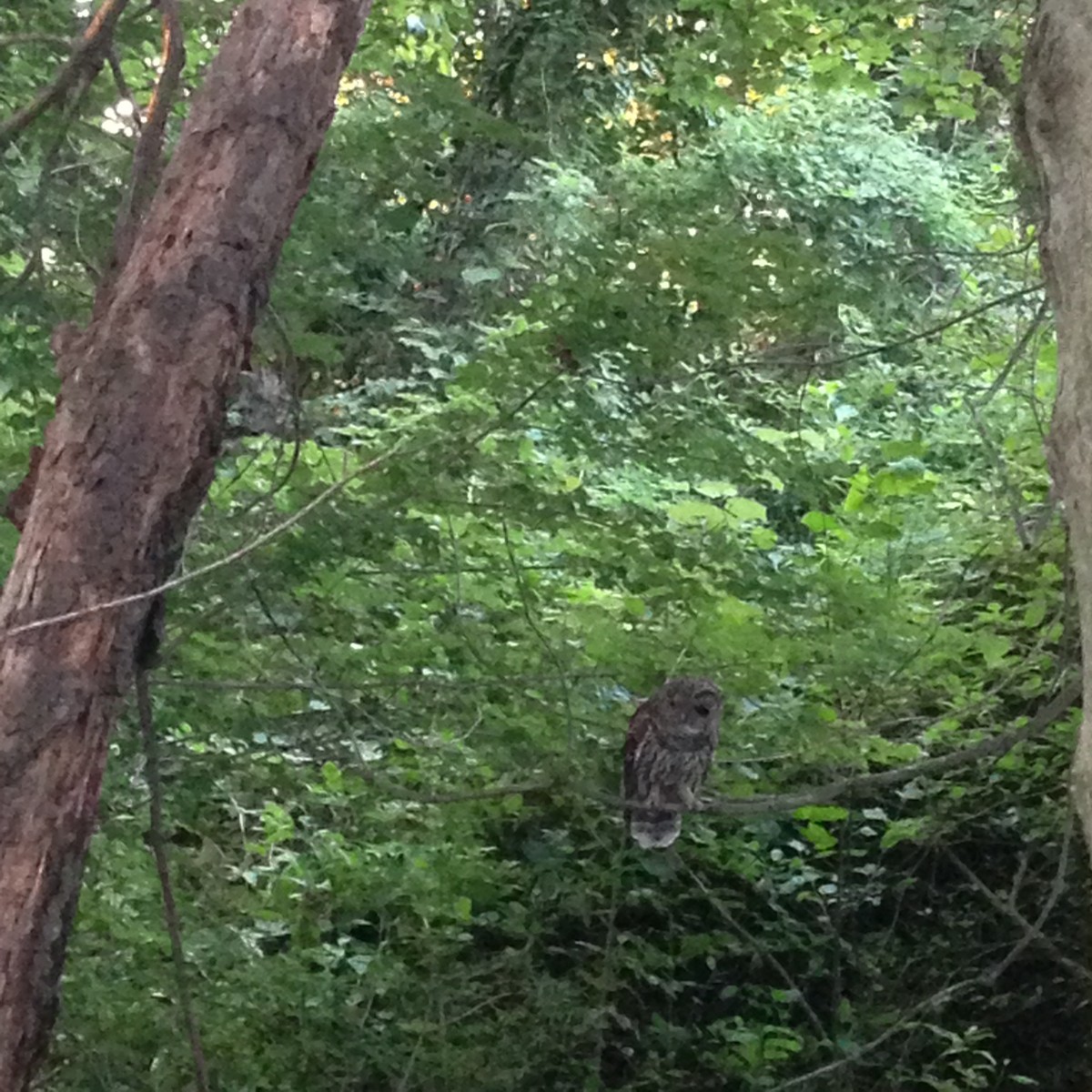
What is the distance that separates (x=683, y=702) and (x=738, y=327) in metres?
0.71

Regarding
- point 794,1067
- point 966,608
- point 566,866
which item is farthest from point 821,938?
Answer: point 966,608

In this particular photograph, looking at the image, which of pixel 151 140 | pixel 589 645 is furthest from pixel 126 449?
pixel 589 645

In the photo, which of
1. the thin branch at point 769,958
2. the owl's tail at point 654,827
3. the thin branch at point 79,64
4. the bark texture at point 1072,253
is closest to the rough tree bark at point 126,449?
the thin branch at point 79,64

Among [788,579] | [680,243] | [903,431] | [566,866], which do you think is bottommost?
[566,866]

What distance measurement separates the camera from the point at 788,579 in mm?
2480

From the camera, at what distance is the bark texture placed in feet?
3.29

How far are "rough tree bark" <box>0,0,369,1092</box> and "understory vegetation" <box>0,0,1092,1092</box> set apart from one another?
150 mm

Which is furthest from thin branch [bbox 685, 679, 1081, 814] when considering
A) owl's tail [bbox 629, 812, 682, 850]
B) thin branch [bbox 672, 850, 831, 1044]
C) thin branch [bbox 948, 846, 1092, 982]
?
thin branch [bbox 672, 850, 831, 1044]

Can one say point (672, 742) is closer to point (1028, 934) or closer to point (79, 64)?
point (1028, 934)

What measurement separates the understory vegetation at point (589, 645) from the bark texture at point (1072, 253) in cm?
92

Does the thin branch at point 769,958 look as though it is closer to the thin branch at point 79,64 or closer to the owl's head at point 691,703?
the owl's head at point 691,703

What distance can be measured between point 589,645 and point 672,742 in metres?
0.27

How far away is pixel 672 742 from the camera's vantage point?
231 centimetres

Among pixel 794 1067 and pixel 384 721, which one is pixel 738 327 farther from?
pixel 794 1067
